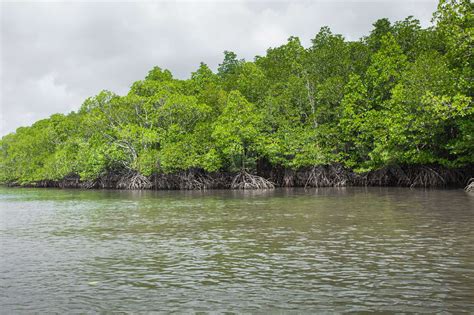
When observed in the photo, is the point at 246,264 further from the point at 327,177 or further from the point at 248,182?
the point at 327,177

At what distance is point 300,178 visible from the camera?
145 ft

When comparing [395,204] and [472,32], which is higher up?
[472,32]

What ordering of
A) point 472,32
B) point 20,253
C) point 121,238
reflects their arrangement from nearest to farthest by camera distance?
point 20,253 → point 121,238 → point 472,32

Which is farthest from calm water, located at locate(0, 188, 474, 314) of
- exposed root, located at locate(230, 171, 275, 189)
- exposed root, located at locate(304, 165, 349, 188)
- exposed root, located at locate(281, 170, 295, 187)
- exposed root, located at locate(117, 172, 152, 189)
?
exposed root, located at locate(117, 172, 152, 189)

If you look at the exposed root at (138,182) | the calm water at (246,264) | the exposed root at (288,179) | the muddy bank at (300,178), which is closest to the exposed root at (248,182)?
the muddy bank at (300,178)

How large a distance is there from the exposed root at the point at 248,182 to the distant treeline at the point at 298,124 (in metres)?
0.13

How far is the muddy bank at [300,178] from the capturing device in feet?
115

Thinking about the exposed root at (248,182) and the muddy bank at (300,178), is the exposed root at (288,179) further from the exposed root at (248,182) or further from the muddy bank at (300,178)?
the exposed root at (248,182)

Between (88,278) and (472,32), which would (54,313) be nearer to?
(88,278)

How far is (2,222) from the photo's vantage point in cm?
1972

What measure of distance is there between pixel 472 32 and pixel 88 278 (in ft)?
75.5

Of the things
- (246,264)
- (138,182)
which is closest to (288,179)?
(138,182)

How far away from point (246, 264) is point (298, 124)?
3860 cm

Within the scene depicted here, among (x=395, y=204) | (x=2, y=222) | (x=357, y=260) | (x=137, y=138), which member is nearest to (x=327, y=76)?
(x=137, y=138)
